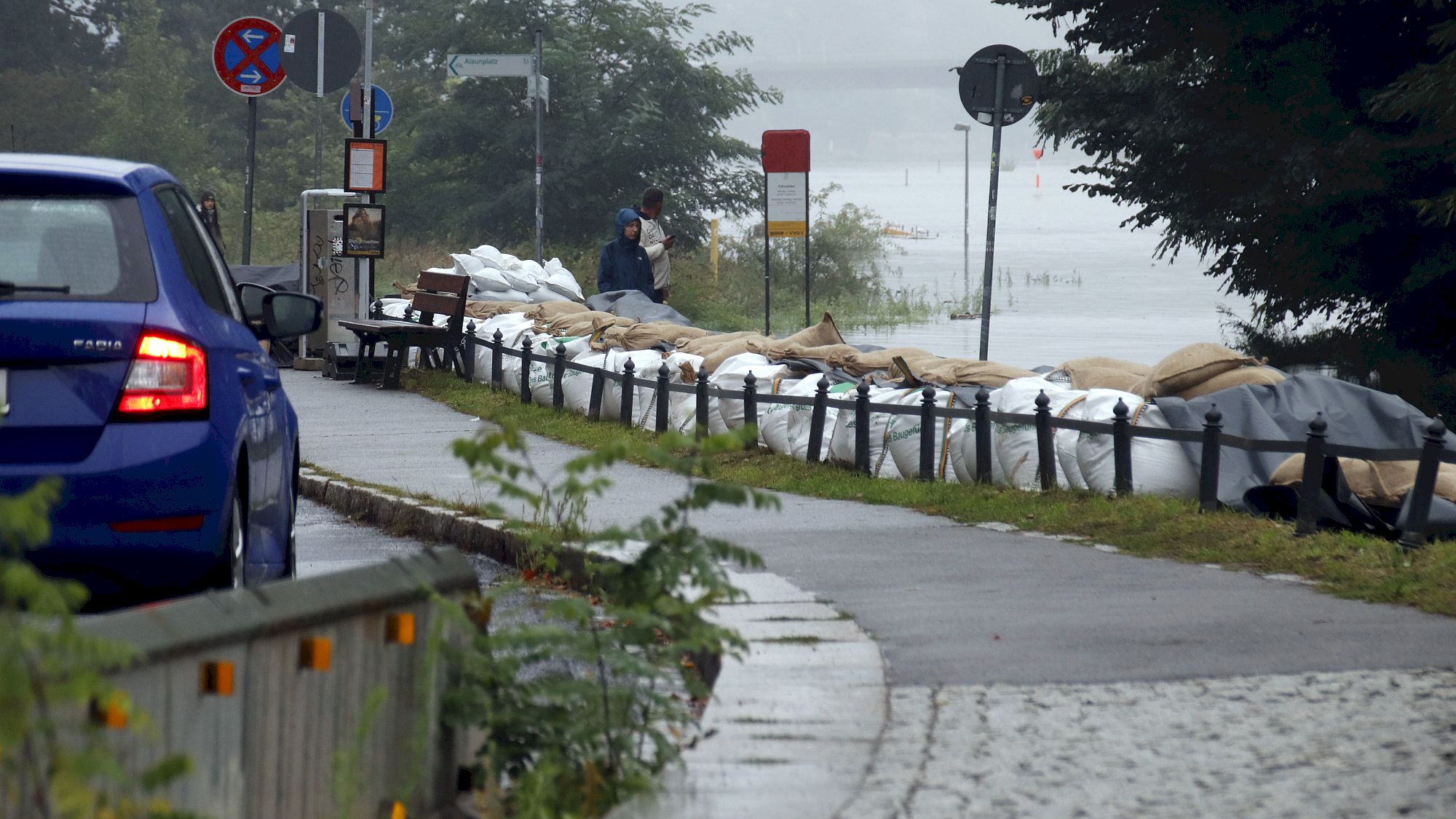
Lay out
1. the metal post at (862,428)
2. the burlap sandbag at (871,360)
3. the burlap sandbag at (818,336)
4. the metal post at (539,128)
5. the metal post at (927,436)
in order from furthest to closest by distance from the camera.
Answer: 1. the metal post at (539,128)
2. the burlap sandbag at (818,336)
3. the burlap sandbag at (871,360)
4. the metal post at (862,428)
5. the metal post at (927,436)

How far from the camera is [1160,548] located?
347 inches

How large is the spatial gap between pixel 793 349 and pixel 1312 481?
5.90 m

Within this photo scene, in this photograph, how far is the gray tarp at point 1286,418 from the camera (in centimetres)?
997

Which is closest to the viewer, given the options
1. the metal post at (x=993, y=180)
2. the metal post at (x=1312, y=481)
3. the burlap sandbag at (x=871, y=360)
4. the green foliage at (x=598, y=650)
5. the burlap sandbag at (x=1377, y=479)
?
the green foliage at (x=598, y=650)

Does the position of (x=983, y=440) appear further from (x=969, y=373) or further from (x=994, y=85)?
(x=994, y=85)

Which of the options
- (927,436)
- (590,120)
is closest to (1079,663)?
(927,436)

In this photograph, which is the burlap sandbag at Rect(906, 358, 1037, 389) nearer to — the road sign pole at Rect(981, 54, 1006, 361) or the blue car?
the road sign pole at Rect(981, 54, 1006, 361)

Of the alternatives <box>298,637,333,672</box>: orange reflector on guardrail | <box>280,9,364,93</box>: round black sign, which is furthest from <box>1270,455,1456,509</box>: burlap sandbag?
<box>280,9,364,93</box>: round black sign

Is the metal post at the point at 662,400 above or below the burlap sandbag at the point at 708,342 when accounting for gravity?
below

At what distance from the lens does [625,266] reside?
66.1 feet

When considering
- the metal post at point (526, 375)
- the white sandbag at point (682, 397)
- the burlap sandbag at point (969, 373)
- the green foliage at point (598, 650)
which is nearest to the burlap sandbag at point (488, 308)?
the metal post at point (526, 375)

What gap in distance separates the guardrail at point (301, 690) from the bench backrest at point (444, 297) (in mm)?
A: 15442

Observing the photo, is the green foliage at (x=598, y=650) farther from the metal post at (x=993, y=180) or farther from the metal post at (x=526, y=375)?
the metal post at (x=526, y=375)

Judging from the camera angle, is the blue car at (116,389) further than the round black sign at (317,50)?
No
